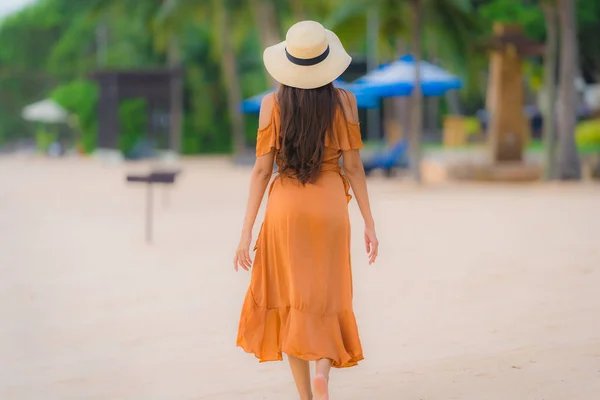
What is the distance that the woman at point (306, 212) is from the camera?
4.56 meters

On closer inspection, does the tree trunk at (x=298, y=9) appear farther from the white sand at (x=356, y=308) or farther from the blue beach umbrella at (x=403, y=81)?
the white sand at (x=356, y=308)

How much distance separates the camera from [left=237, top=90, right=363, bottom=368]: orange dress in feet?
15.0

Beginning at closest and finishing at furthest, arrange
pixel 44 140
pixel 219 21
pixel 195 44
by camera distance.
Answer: pixel 219 21 → pixel 195 44 → pixel 44 140

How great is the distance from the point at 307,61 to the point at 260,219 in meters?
10.4

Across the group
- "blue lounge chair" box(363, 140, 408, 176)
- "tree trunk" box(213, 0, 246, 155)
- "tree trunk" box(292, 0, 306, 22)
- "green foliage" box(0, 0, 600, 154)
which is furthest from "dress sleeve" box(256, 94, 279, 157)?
"tree trunk" box(213, 0, 246, 155)

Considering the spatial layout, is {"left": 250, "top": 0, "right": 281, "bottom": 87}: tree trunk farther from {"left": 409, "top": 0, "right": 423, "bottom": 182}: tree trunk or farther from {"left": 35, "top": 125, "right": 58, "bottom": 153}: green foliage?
{"left": 35, "top": 125, "right": 58, "bottom": 153}: green foliage

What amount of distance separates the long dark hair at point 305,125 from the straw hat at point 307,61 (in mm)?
47

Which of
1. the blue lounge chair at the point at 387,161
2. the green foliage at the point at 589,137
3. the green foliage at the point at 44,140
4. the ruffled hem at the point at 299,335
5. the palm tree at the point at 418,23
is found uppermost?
the palm tree at the point at 418,23

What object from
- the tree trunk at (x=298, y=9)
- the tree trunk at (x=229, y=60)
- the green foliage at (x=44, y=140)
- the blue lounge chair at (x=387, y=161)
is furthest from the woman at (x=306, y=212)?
the green foliage at (x=44, y=140)

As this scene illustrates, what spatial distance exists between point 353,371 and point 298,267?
1484 mm

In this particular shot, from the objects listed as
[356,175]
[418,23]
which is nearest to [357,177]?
[356,175]

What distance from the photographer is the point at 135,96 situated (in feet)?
131

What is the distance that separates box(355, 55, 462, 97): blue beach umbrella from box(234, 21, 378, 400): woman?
18.4 metres

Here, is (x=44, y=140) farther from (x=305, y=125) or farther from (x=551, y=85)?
(x=305, y=125)
